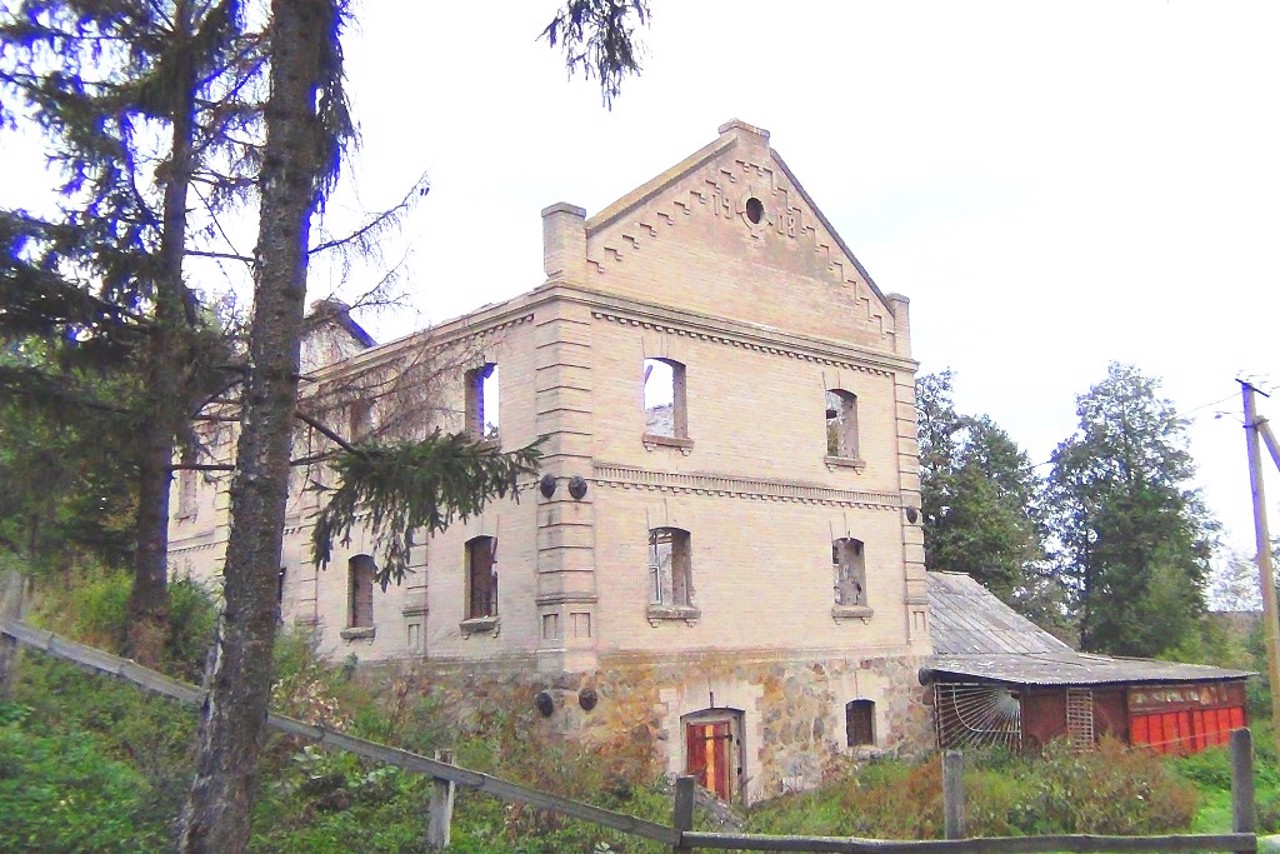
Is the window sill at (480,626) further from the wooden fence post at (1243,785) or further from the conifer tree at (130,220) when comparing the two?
the wooden fence post at (1243,785)

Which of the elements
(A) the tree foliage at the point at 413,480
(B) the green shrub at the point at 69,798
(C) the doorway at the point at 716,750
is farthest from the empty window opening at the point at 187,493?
(A) the tree foliage at the point at 413,480

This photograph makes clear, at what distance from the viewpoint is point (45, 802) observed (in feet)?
28.7

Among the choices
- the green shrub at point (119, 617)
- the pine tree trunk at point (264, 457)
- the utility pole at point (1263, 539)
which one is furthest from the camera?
the utility pole at point (1263, 539)

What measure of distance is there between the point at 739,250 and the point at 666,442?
12.7 ft

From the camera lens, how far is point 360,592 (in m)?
21.3

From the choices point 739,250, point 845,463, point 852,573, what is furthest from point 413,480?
point 852,573

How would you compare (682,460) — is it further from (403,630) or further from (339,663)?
(339,663)

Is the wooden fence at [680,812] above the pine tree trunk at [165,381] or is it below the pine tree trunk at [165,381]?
below

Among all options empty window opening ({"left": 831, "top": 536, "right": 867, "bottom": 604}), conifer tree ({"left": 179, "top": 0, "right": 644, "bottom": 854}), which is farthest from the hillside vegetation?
→ empty window opening ({"left": 831, "top": 536, "right": 867, "bottom": 604})

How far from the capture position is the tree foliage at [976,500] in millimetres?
39219

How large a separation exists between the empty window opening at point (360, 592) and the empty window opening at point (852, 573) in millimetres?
8158

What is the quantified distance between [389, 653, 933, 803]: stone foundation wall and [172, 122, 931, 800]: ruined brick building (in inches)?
1.8

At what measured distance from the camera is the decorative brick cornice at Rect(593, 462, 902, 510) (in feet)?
59.9

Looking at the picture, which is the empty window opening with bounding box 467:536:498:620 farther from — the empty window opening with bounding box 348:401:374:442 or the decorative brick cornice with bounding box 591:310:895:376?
the decorative brick cornice with bounding box 591:310:895:376
